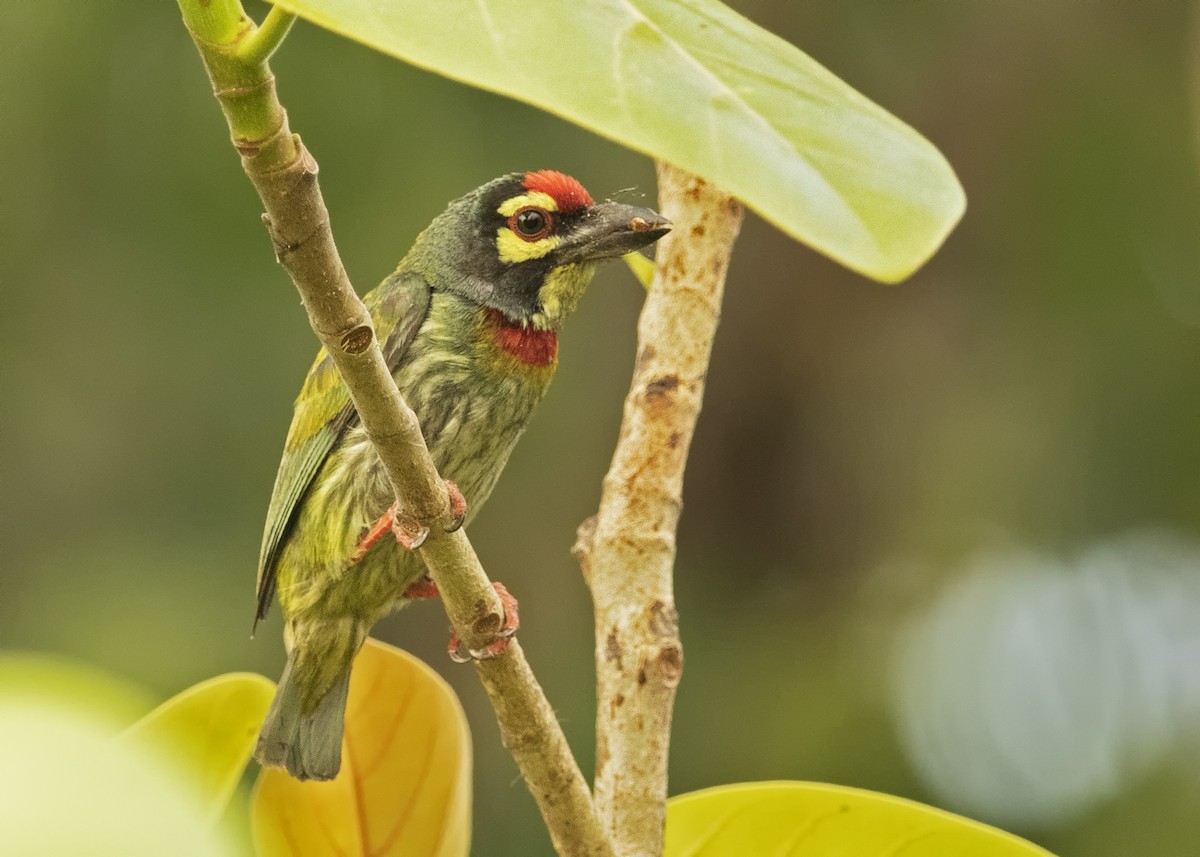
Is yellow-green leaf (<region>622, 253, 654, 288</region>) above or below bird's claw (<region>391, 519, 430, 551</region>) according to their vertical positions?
above

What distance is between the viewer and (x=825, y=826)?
162cm

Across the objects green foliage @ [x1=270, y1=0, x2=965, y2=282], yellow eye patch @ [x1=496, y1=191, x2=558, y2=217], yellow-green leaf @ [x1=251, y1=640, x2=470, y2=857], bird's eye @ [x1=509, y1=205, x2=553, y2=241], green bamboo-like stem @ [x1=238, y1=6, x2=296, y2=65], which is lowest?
yellow-green leaf @ [x1=251, y1=640, x2=470, y2=857]

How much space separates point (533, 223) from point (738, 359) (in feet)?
7.98

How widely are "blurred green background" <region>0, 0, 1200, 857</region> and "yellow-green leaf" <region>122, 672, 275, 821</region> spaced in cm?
311

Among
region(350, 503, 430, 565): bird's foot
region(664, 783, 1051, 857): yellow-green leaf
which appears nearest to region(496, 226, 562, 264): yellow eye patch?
region(350, 503, 430, 565): bird's foot

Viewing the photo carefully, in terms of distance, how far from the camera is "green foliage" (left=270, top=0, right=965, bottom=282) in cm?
69

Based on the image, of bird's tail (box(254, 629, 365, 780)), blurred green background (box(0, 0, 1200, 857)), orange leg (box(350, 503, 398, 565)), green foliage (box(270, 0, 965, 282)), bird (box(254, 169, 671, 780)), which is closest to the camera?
green foliage (box(270, 0, 965, 282))

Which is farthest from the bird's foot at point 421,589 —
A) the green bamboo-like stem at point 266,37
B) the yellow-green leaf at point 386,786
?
the green bamboo-like stem at point 266,37

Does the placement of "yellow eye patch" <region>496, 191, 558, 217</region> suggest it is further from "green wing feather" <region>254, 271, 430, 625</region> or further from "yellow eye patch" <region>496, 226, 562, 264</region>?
"green wing feather" <region>254, 271, 430, 625</region>

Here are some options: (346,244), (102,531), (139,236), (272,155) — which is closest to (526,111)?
(346,244)

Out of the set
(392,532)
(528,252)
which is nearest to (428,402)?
(392,532)

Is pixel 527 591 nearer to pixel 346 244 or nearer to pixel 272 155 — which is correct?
pixel 346 244

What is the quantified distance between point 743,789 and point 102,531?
3.92 m

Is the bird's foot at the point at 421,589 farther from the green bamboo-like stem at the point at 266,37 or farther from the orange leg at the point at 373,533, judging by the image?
the green bamboo-like stem at the point at 266,37
